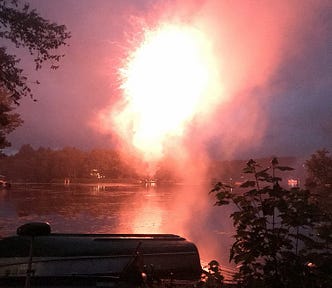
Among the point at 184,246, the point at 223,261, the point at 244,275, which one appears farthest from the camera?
the point at 223,261

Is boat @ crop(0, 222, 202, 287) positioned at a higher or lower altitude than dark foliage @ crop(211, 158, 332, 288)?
lower

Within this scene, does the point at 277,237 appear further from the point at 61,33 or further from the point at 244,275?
the point at 61,33

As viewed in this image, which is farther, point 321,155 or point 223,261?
point 321,155

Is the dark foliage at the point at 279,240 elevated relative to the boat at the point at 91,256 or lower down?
elevated

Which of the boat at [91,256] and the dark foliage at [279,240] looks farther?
the boat at [91,256]

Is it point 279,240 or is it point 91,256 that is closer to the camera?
point 279,240

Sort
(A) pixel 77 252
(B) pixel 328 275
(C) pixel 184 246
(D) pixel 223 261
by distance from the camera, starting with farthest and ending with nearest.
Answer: (D) pixel 223 261 → (C) pixel 184 246 → (A) pixel 77 252 → (B) pixel 328 275

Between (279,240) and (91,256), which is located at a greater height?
(279,240)

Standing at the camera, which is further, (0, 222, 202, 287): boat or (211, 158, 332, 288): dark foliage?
(0, 222, 202, 287): boat

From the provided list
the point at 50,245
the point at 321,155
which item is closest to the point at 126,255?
the point at 50,245

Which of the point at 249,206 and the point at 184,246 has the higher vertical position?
the point at 249,206

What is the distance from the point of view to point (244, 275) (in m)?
6.04

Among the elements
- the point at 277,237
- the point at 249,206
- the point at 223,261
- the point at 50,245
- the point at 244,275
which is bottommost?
the point at 223,261

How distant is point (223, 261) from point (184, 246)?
49.9 feet
